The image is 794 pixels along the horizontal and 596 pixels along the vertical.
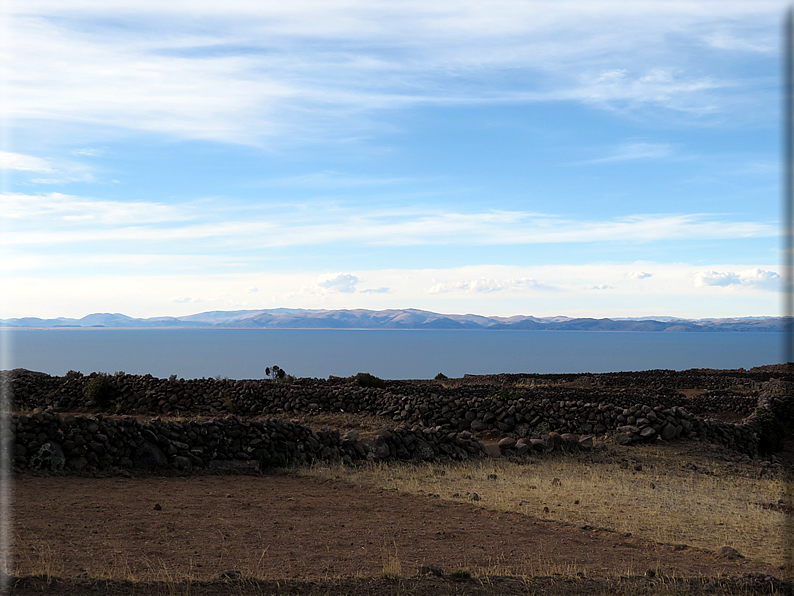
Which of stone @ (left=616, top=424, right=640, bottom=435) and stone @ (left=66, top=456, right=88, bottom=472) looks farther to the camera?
stone @ (left=616, top=424, right=640, bottom=435)

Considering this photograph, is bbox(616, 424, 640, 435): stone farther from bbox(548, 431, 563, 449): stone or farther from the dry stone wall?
bbox(548, 431, 563, 449): stone

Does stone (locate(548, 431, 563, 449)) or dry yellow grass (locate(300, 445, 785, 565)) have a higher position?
stone (locate(548, 431, 563, 449))

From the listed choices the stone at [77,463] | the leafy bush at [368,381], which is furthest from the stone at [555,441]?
the leafy bush at [368,381]

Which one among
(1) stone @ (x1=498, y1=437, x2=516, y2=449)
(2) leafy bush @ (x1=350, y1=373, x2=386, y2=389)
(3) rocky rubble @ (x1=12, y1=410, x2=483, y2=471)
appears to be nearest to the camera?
(3) rocky rubble @ (x1=12, y1=410, x2=483, y2=471)

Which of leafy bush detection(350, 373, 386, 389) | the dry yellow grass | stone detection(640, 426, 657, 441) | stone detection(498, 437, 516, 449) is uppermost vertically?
leafy bush detection(350, 373, 386, 389)

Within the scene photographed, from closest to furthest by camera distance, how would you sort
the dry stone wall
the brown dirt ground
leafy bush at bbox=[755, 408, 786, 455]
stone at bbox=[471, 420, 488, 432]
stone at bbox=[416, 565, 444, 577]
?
stone at bbox=[416, 565, 444, 577]
the brown dirt ground
the dry stone wall
stone at bbox=[471, 420, 488, 432]
leafy bush at bbox=[755, 408, 786, 455]

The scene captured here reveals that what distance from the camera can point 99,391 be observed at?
23078 mm

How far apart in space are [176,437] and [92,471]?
1.72 metres

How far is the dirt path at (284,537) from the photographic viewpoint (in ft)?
21.9

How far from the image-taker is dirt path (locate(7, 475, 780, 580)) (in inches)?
263

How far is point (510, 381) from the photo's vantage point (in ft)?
120

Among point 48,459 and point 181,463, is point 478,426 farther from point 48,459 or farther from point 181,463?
point 48,459

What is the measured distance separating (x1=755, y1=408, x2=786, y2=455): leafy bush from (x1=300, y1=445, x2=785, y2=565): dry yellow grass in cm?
541

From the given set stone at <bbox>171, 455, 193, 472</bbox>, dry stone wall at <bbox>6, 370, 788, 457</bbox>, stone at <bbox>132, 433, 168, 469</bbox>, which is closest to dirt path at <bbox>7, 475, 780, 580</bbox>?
stone at <bbox>132, 433, 168, 469</bbox>
